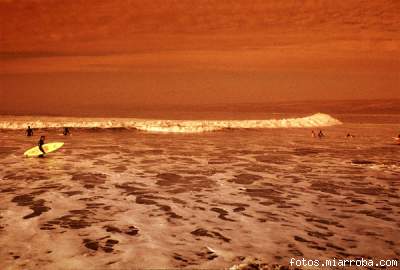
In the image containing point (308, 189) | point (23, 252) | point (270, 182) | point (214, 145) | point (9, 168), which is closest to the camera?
point (23, 252)

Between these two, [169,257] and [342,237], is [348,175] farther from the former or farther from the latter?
[169,257]

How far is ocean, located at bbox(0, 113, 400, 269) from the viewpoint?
23.7ft

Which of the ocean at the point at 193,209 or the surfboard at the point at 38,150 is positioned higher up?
the surfboard at the point at 38,150

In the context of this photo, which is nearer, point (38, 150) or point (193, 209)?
point (193, 209)

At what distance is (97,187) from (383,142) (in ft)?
72.0

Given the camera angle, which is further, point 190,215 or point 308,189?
point 308,189

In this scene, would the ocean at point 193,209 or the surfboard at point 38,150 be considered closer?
the ocean at point 193,209

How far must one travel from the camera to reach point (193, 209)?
34.0 ft

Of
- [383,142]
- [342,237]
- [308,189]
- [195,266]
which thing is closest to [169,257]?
[195,266]

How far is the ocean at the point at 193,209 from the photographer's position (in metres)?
7.22

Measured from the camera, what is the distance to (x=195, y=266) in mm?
6695

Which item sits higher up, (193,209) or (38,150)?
(38,150)

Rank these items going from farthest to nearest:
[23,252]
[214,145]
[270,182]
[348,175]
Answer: [214,145]
[348,175]
[270,182]
[23,252]

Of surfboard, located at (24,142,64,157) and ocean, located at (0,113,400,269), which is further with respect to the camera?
surfboard, located at (24,142,64,157)
